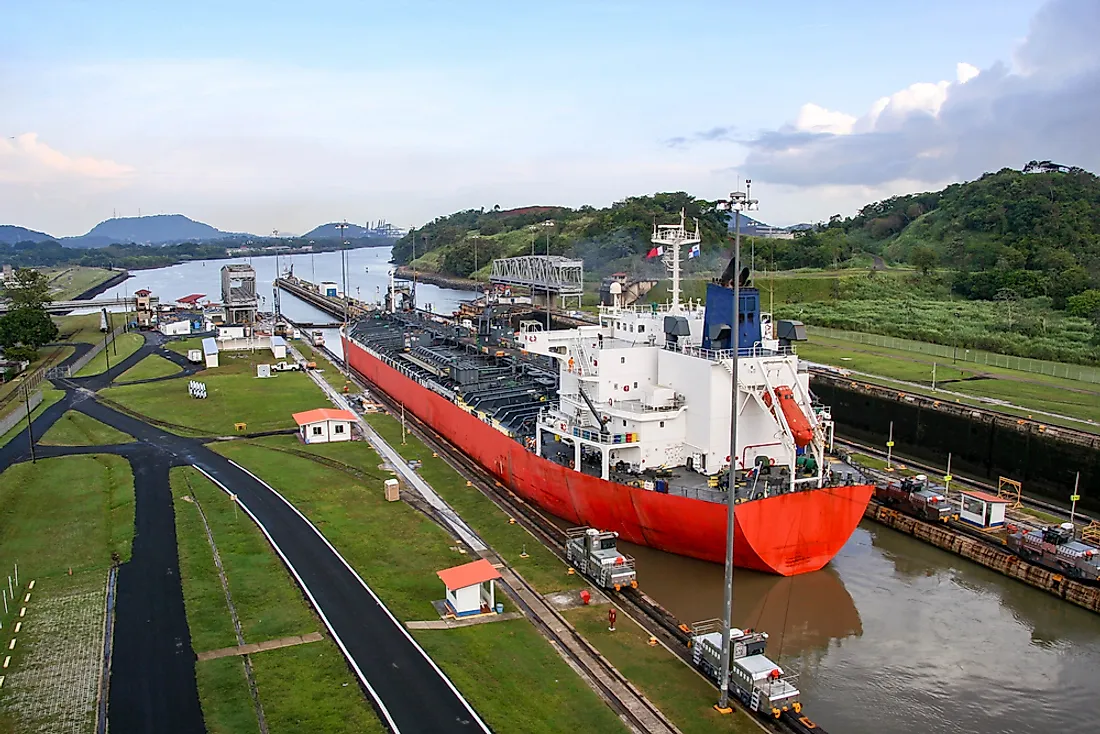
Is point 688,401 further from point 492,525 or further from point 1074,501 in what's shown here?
point 1074,501

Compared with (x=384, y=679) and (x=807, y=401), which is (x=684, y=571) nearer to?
(x=807, y=401)

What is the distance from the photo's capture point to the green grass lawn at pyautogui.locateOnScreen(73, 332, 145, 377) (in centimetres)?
6272

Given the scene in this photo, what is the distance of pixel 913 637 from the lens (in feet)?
→ 73.3

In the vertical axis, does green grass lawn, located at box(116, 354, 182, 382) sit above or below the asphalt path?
above

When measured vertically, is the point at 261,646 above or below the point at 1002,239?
below

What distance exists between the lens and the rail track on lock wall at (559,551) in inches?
662

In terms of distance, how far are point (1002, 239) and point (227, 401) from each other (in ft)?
304

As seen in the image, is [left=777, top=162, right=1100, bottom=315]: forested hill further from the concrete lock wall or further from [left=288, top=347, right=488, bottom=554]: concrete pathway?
[left=288, top=347, right=488, bottom=554]: concrete pathway

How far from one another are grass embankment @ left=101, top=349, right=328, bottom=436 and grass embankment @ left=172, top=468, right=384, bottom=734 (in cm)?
1715

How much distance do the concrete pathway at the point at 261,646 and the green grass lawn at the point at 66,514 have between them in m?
8.00

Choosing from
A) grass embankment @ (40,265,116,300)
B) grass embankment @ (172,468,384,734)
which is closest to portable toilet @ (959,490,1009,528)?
grass embankment @ (172,468,384,734)

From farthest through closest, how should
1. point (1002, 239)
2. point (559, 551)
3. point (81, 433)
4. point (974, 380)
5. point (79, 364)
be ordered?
point (1002, 239), point (79, 364), point (974, 380), point (81, 433), point (559, 551)

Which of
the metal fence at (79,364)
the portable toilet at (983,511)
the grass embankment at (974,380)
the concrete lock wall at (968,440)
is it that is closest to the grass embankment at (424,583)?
the portable toilet at (983,511)

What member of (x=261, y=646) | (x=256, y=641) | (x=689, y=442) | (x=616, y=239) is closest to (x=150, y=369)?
(x=256, y=641)
